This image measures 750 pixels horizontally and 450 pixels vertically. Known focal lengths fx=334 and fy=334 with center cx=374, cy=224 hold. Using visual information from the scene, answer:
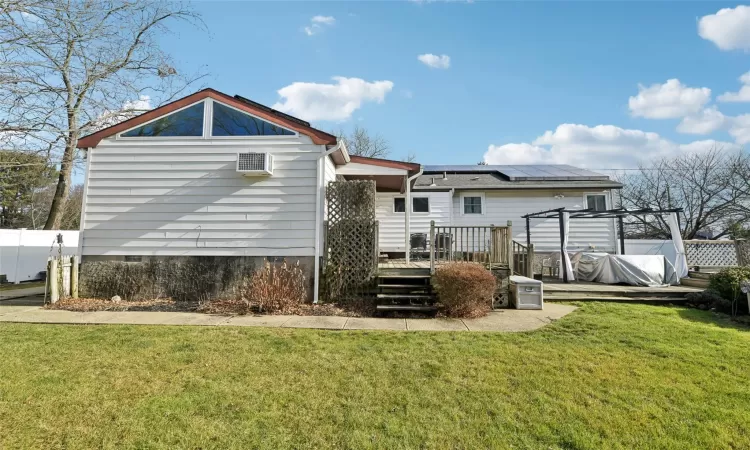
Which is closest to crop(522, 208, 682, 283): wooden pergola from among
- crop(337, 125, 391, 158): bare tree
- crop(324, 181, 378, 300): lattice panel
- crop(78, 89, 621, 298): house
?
crop(324, 181, 378, 300): lattice panel

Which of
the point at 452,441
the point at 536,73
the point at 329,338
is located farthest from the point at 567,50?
the point at 452,441

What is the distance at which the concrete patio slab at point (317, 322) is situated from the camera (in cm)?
568

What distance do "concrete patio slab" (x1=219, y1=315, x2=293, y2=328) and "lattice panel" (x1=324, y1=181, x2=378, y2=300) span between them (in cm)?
153

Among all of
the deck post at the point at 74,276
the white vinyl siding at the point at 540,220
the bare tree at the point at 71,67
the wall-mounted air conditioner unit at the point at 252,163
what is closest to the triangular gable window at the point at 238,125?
the wall-mounted air conditioner unit at the point at 252,163

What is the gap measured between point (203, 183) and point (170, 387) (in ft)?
18.2

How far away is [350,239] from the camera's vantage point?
763 centimetres

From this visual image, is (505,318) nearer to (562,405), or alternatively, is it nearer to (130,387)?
(562,405)

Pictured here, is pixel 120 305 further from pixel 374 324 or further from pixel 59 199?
pixel 59 199

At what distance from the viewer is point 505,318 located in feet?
20.7

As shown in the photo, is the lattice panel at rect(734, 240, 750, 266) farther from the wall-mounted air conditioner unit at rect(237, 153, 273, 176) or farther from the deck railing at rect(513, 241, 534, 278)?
the wall-mounted air conditioner unit at rect(237, 153, 273, 176)

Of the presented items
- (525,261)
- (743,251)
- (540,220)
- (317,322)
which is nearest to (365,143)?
(540,220)

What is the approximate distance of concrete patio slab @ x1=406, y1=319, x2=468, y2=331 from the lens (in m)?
5.52

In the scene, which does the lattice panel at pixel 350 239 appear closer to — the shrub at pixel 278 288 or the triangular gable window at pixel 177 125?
the shrub at pixel 278 288

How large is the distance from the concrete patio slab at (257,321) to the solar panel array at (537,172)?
11.9 meters
